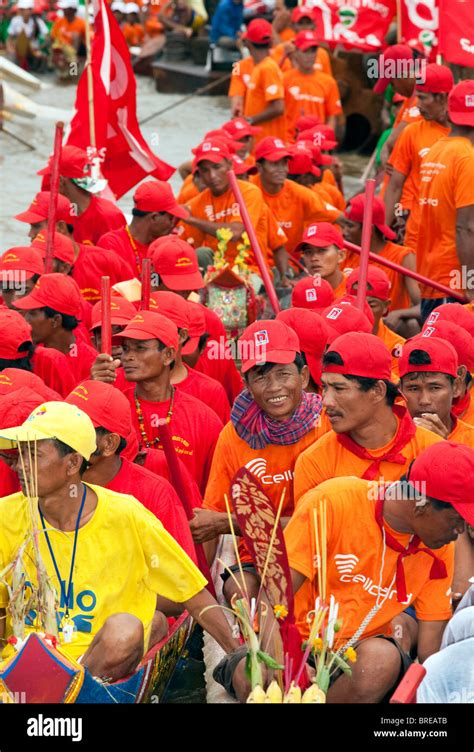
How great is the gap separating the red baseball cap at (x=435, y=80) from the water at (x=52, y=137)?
5.68 metres

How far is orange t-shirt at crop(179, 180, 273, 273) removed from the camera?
34.2 ft

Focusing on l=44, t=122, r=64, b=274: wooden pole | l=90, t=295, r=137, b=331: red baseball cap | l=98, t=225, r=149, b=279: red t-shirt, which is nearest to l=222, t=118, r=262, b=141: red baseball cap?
l=98, t=225, r=149, b=279: red t-shirt

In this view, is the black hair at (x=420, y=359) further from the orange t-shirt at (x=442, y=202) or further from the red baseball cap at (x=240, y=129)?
the red baseball cap at (x=240, y=129)

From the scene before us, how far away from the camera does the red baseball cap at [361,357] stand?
599 cm

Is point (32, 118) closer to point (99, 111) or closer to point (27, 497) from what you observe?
point (99, 111)

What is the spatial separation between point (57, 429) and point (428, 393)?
6.68ft

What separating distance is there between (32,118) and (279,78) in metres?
8.17

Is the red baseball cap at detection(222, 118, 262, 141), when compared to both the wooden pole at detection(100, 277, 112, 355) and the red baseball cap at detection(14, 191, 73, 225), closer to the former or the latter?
the red baseball cap at detection(14, 191, 73, 225)

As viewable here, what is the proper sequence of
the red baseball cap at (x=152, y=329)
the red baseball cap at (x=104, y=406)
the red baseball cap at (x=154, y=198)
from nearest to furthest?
1. the red baseball cap at (x=104, y=406)
2. the red baseball cap at (x=152, y=329)
3. the red baseball cap at (x=154, y=198)

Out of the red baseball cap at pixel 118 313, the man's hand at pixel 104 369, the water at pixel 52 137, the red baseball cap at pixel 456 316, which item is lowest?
the water at pixel 52 137

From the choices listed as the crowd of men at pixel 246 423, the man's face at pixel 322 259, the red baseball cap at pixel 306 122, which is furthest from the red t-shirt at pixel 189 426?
the red baseball cap at pixel 306 122

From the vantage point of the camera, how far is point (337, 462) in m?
5.98

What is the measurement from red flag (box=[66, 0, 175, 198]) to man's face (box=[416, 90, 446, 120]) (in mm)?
2273

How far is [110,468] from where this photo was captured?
233 inches
